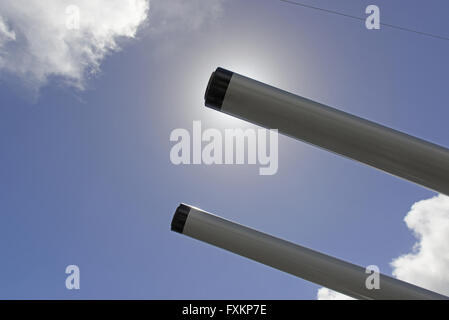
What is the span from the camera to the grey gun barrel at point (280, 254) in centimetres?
351

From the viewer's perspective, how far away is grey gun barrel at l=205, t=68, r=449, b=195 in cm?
127

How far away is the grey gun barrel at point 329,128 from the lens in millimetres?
1268

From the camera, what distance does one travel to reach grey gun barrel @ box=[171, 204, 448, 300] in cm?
351

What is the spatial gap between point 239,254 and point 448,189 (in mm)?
2841

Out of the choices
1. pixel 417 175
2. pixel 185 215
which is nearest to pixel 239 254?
pixel 185 215

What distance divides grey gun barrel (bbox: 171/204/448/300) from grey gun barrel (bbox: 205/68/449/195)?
256 centimetres

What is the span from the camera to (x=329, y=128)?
1.27 meters

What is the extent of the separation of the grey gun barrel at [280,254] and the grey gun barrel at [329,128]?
256cm

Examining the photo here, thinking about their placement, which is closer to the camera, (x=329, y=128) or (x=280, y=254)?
(x=329, y=128)

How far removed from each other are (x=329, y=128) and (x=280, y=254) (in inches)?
108

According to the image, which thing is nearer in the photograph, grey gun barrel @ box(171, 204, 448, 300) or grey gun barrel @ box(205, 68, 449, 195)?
grey gun barrel @ box(205, 68, 449, 195)

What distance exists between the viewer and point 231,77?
1.31 metres

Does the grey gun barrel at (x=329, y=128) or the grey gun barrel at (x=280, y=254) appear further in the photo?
the grey gun barrel at (x=280, y=254)

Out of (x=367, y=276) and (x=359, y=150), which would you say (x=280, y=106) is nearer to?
(x=359, y=150)
